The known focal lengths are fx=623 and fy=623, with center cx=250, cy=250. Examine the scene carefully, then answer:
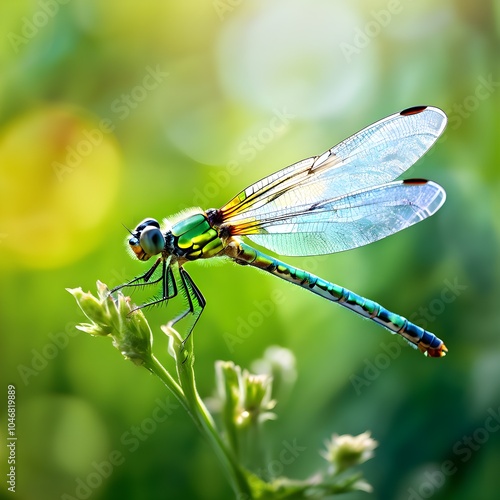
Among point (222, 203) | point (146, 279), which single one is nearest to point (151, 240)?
point (146, 279)

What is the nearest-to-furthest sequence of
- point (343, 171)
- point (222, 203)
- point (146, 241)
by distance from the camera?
point (146, 241)
point (343, 171)
point (222, 203)

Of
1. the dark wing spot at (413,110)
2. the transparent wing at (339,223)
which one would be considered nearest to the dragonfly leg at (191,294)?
the transparent wing at (339,223)

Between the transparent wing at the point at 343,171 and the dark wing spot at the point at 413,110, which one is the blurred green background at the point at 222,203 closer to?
the transparent wing at the point at 343,171

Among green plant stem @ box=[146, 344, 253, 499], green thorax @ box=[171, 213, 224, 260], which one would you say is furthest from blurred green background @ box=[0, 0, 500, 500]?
green plant stem @ box=[146, 344, 253, 499]

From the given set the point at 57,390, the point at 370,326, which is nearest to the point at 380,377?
the point at 370,326

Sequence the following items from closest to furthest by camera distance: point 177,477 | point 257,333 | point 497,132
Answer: point 177,477, point 257,333, point 497,132

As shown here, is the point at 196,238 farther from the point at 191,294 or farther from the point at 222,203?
the point at 222,203

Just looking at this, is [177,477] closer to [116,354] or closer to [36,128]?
[116,354]
